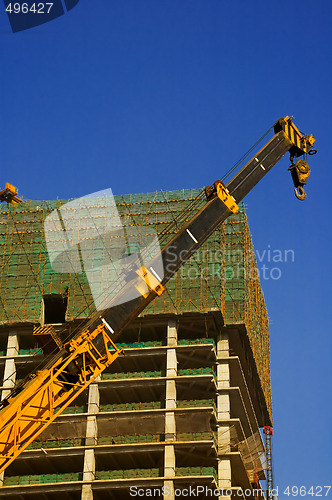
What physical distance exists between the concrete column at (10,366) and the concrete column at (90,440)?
6.82m

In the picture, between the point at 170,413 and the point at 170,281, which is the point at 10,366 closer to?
the point at 170,413

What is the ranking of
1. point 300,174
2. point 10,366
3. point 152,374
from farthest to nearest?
point 10,366
point 152,374
point 300,174

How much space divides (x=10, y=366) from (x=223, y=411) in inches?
721

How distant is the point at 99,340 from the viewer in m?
52.3

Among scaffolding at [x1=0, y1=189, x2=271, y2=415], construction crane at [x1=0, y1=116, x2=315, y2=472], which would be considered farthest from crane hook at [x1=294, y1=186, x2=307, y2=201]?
scaffolding at [x1=0, y1=189, x2=271, y2=415]

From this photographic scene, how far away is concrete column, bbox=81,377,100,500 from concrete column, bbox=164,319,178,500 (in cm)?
583

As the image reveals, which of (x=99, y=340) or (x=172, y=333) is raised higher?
(x=172, y=333)

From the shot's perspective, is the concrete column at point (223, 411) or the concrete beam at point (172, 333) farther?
the concrete beam at point (172, 333)

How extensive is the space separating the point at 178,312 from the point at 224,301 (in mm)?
4281

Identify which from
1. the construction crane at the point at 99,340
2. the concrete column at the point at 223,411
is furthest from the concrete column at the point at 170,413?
the construction crane at the point at 99,340

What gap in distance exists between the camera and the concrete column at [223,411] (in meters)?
77.2

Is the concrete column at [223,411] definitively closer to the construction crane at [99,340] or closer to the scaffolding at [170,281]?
the scaffolding at [170,281]
